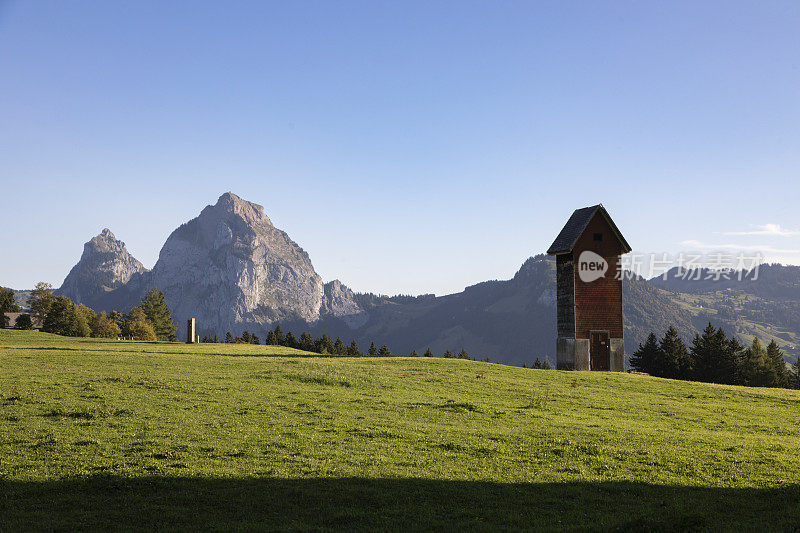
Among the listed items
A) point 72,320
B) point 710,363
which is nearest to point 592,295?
point 710,363

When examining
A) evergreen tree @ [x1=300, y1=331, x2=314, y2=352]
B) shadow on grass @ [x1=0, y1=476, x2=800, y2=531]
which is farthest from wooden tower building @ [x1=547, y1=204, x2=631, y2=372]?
evergreen tree @ [x1=300, y1=331, x2=314, y2=352]

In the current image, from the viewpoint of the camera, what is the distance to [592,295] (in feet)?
197

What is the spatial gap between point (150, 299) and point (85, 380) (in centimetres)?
15296

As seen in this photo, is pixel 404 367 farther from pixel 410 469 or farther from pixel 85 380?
pixel 410 469

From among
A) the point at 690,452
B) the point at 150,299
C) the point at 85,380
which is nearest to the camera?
the point at 690,452

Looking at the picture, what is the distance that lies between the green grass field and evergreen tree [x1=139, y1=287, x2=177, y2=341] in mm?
134818

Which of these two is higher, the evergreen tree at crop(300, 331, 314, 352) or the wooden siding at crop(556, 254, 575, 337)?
the wooden siding at crop(556, 254, 575, 337)

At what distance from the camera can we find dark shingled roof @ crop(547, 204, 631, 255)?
60.8 meters

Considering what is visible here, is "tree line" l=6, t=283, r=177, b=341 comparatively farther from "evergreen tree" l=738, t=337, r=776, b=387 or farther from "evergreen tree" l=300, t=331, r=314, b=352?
"evergreen tree" l=738, t=337, r=776, b=387

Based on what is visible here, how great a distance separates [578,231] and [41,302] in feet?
388

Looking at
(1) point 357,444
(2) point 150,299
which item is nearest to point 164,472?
(1) point 357,444

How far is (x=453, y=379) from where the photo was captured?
40.6 m

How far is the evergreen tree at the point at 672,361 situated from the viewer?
101250 millimetres

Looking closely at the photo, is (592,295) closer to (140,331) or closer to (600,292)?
(600,292)
